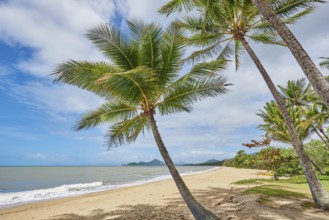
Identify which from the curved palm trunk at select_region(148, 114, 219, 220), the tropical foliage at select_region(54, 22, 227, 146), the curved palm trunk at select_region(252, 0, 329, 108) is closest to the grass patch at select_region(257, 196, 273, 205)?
the curved palm trunk at select_region(148, 114, 219, 220)

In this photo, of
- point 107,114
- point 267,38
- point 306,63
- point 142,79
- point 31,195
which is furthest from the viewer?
point 31,195

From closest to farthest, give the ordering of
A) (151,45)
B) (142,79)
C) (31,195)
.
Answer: (142,79), (151,45), (31,195)

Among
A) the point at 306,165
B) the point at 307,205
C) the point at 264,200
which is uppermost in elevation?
the point at 306,165

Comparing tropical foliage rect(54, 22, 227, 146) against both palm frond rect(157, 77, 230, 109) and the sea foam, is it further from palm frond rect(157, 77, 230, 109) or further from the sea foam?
the sea foam

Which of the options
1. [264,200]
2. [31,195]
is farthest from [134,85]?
[31,195]

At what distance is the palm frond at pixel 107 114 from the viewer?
8.00 m

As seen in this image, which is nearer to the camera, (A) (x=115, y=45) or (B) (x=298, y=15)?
(A) (x=115, y=45)

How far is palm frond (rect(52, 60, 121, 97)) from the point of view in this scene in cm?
674

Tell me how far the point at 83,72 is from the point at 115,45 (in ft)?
3.93

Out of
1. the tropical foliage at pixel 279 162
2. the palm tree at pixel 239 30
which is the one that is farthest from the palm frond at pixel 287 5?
the tropical foliage at pixel 279 162

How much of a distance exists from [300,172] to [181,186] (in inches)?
876

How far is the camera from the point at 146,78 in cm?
652

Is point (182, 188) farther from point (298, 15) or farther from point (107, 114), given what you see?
point (298, 15)

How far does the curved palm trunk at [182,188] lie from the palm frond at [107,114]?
1.12 meters
